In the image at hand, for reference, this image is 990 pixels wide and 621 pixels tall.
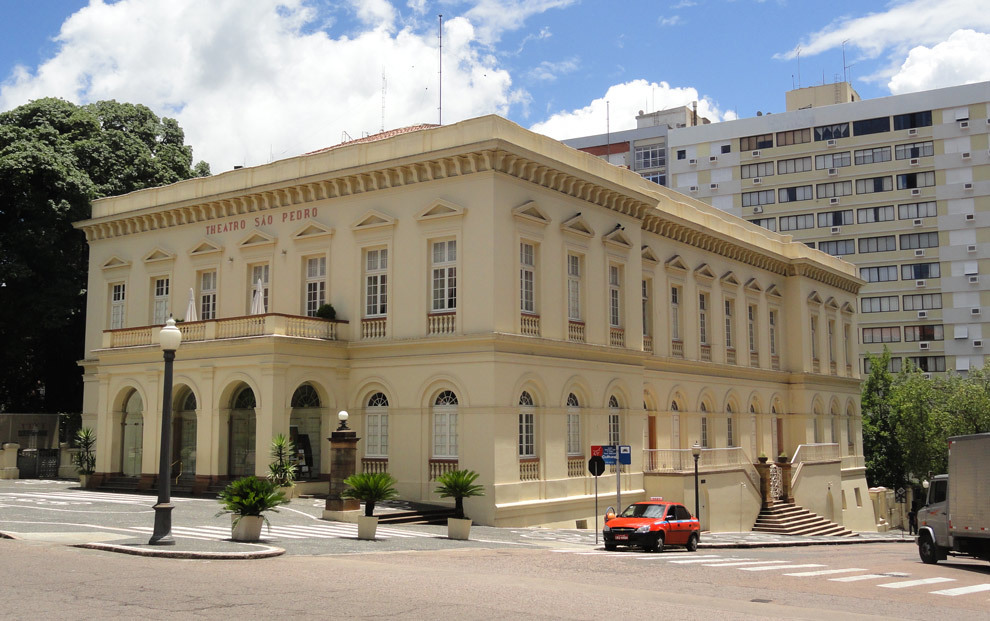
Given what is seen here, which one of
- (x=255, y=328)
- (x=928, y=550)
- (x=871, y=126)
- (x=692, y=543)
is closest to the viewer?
(x=928, y=550)

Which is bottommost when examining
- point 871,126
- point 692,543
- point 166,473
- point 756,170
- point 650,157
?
point 692,543

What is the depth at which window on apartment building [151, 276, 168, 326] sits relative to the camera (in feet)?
116

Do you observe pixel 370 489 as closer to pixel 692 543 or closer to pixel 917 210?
pixel 692 543

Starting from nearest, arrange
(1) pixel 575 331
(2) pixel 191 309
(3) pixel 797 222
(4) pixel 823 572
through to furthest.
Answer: (4) pixel 823 572 → (1) pixel 575 331 → (2) pixel 191 309 → (3) pixel 797 222

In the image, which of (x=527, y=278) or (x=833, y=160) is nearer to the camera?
(x=527, y=278)

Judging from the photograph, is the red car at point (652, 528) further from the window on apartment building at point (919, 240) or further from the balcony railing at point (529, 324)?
the window on apartment building at point (919, 240)

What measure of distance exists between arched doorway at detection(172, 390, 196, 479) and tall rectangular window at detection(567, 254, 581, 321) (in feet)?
42.5

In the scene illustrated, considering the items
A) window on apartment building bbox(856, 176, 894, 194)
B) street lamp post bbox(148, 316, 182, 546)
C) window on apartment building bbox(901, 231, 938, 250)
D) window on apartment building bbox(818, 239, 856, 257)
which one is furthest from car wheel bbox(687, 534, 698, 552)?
window on apartment building bbox(856, 176, 894, 194)

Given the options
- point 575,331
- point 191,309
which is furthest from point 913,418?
point 191,309

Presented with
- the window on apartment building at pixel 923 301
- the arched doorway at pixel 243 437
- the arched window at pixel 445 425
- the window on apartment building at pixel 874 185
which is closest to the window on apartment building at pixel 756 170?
the window on apartment building at pixel 874 185

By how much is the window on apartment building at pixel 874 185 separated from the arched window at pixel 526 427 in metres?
53.6

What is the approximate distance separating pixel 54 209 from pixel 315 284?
13.7m

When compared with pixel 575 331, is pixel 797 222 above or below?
above

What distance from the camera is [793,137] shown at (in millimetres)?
75750
